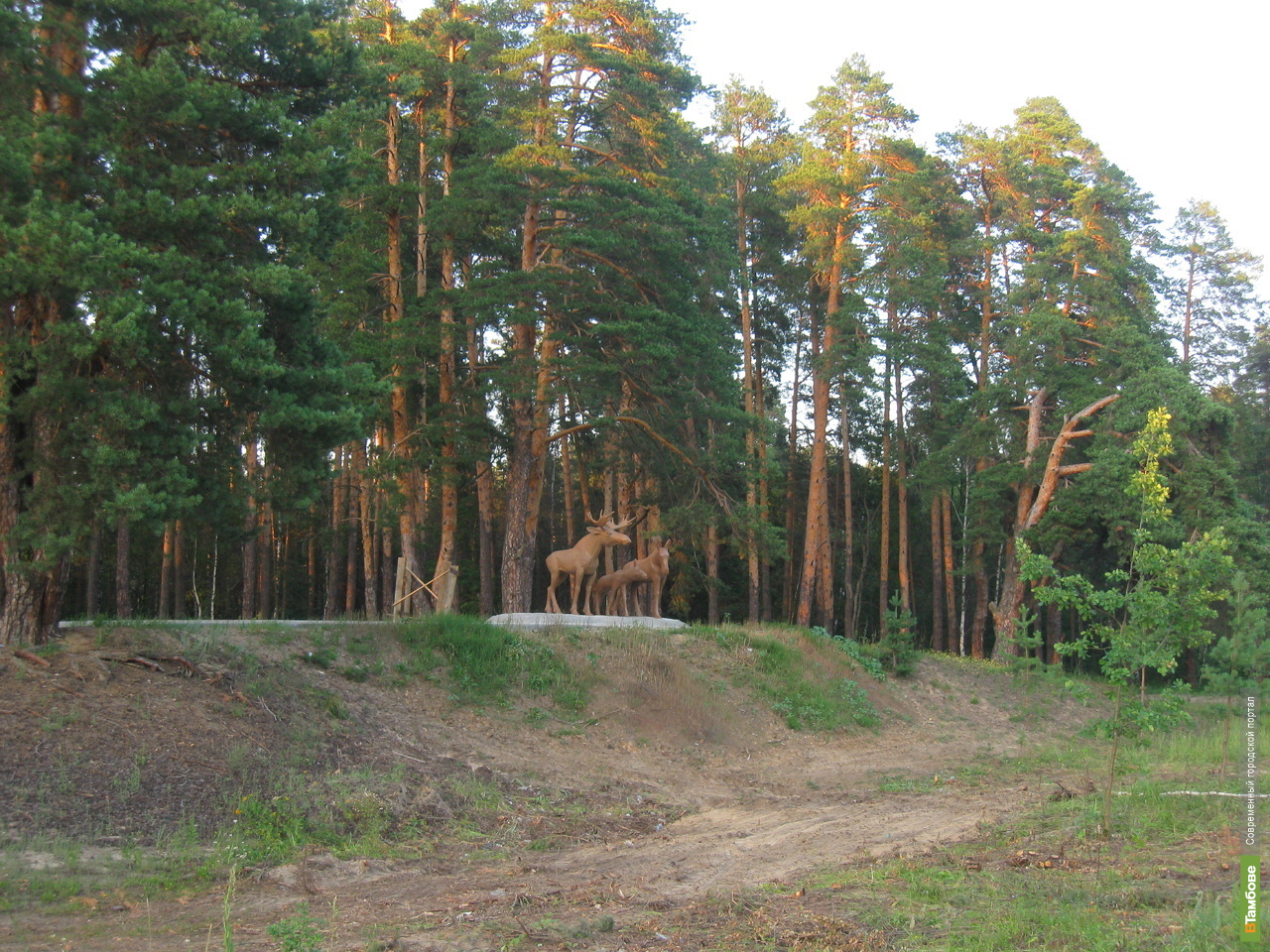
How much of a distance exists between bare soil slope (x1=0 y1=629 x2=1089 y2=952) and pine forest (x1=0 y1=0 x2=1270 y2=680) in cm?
208

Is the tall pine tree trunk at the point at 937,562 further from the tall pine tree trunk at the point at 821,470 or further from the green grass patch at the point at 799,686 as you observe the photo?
the green grass patch at the point at 799,686

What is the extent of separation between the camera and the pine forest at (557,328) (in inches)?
428

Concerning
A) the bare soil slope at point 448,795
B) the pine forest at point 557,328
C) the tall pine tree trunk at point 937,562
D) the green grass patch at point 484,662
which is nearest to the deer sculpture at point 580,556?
the pine forest at point 557,328

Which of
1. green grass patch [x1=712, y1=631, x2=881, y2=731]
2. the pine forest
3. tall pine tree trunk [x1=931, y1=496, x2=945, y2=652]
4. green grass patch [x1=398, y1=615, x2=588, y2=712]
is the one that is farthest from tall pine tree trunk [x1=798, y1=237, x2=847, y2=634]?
green grass patch [x1=398, y1=615, x2=588, y2=712]

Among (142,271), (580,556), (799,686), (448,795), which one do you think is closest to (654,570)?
(580,556)

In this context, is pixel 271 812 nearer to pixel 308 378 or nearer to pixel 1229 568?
pixel 308 378

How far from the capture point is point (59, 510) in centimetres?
1094

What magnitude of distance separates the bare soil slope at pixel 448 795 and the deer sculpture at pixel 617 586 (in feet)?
10.3

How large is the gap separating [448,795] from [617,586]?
1000 cm

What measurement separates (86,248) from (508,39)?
57.3 feet

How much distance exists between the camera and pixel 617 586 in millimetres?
20781

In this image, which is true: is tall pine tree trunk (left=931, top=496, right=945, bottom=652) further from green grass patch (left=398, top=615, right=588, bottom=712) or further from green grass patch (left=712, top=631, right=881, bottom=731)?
green grass patch (left=398, top=615, right=588, bottom=712)

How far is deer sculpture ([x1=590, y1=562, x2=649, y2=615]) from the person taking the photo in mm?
20594

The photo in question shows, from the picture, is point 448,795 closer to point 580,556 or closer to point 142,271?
point 142,271
